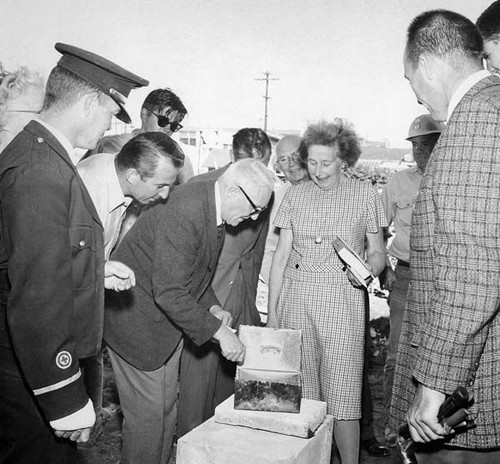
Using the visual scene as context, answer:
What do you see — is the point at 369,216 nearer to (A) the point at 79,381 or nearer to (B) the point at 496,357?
(B) the point at 496,357

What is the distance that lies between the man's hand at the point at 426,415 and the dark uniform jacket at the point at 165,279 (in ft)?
4.39

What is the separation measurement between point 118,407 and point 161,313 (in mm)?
Answer: 1750

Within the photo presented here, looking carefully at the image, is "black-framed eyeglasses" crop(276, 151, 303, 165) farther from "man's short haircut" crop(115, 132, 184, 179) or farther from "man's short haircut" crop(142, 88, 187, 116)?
"man's short haircut" crop(115, 132, 184, 179)

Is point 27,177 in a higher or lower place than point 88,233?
higher

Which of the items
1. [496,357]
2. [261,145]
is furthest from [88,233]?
[261,145]

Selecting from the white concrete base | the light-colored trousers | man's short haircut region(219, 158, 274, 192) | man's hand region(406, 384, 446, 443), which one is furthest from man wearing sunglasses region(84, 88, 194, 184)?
man's hand region(406, 384, 446, 443)

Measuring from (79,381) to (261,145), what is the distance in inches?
115

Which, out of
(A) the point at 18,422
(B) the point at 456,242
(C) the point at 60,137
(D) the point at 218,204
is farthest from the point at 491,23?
(A) the point at 18,422

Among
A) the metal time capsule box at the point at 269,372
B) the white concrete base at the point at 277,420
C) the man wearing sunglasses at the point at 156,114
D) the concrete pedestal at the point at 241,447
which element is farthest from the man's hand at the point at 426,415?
the man wearing sunglasses at the point at 156,114

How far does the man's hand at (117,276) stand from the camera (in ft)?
8.23

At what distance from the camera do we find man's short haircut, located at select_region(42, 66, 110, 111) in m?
2.06

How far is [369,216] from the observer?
11.6 feet

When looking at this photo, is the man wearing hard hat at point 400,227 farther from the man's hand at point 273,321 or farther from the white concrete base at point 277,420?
the white concrete base at point 277,420

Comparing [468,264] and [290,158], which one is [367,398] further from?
[468,264]
